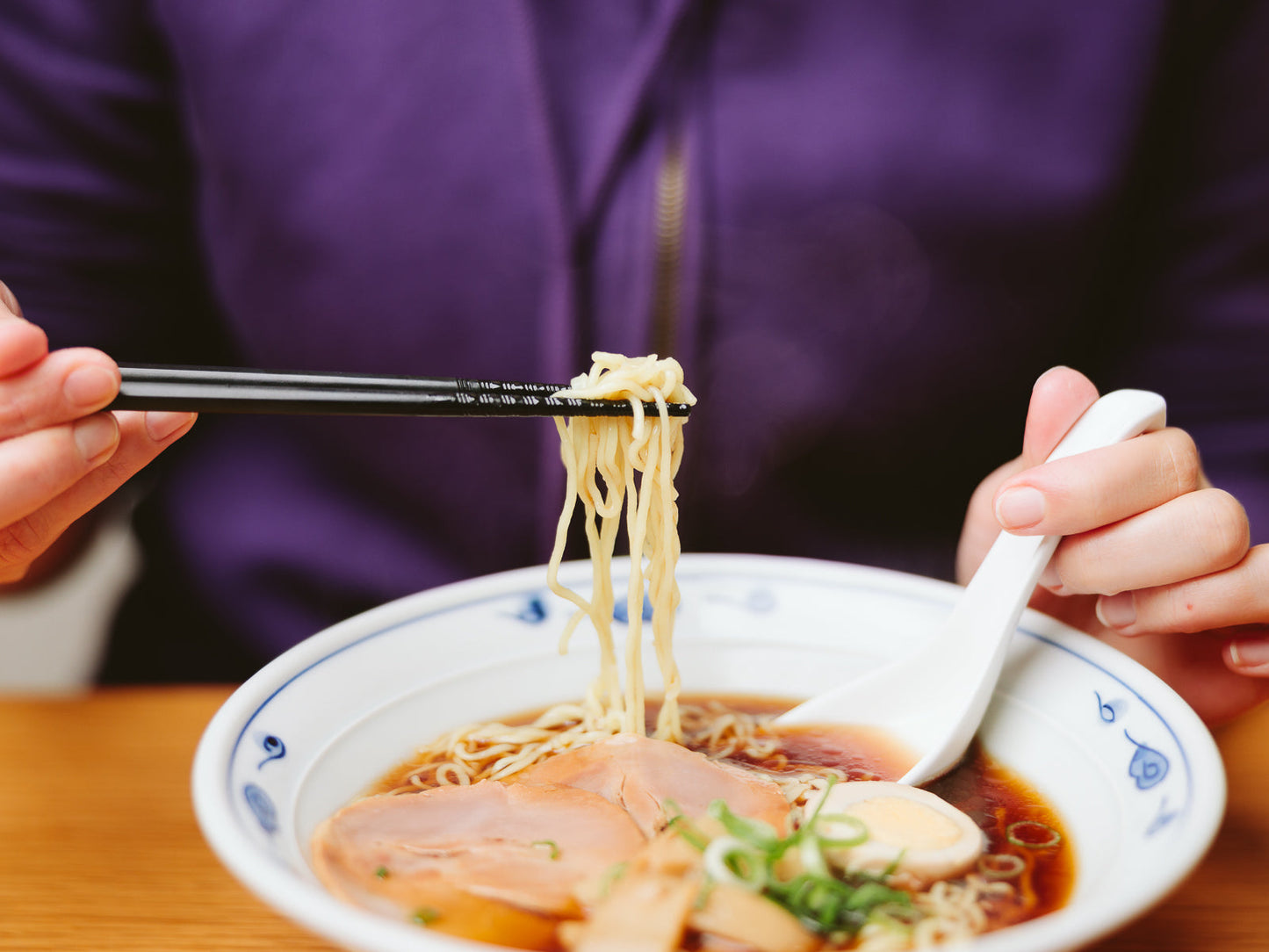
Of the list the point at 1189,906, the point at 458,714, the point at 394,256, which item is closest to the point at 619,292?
the point at 394,256

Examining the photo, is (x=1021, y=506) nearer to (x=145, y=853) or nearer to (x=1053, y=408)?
(x=1053, y=408)

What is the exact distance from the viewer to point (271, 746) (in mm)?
1188

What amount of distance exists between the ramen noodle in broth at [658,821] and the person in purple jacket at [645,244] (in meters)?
0.42

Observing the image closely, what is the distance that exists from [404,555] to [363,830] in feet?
3.38

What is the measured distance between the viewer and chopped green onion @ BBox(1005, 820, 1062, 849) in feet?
4.00

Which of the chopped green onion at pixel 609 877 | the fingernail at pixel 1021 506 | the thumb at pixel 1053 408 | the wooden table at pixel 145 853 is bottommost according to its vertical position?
the wooden table at pixel 145 853

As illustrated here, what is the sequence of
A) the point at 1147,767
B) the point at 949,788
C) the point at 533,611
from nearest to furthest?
1. the point at 1147,767
2. the point at 949,788
3. the point at 533,611

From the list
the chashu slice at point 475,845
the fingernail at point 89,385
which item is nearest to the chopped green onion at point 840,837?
the chashu slice at point 475,845

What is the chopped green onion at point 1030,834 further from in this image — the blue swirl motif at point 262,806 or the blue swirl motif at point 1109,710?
the blue swirl motif at point 262,806

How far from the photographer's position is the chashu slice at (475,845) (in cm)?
106

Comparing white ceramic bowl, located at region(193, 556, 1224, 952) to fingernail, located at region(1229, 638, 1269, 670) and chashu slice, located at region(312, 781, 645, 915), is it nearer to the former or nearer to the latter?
chashu slice, located at region(312, 781, 645, 915)

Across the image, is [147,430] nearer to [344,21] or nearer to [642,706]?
[642,706]

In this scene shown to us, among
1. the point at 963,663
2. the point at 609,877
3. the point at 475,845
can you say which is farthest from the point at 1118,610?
the point at 475,845

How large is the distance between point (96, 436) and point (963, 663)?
1.21 meters
